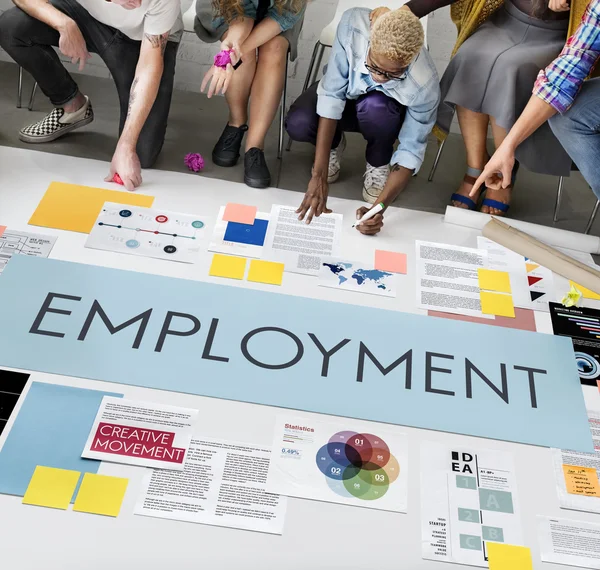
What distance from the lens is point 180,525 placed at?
1.64m

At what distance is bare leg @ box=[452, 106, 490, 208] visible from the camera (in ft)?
9.34

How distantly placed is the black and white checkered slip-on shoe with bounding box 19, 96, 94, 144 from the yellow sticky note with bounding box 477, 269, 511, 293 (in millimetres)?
1694

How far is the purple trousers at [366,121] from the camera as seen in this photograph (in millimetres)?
2703

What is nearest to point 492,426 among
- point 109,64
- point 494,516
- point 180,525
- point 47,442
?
point 494,516

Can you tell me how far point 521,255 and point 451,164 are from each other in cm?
84

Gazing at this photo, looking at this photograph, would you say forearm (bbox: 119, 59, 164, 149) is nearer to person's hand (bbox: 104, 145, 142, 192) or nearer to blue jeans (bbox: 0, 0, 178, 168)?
person's hand (bbox: 104, 145, 142, 192)

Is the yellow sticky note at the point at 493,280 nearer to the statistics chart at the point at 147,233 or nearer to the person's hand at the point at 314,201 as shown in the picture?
the person's hand at the point at 314,201

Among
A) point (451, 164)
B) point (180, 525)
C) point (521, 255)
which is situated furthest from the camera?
point (451, 164)

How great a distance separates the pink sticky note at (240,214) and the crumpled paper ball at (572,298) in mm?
1079

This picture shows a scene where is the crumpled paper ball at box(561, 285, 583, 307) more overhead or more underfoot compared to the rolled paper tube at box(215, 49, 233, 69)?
more underfoot

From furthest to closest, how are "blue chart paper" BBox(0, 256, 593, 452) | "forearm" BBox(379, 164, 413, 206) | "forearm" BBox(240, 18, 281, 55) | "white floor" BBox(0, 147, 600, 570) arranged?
1. "forearm" BBox(240, 18, 281, 55)
2. "forearm" BBox(379, 164, 413, 206)
3. "blue chart paper" BBox(0, 256, 593, 452)
4. "white floor" BBox(0, 147, 600, 570)

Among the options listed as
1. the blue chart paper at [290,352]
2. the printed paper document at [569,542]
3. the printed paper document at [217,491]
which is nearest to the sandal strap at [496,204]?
the blue chart paper at [290,352]

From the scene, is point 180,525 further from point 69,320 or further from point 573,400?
point 573,400

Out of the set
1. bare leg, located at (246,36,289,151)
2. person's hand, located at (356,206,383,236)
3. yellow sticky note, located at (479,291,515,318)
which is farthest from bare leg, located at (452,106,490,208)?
bare leg, located at (246,36,289,151)
